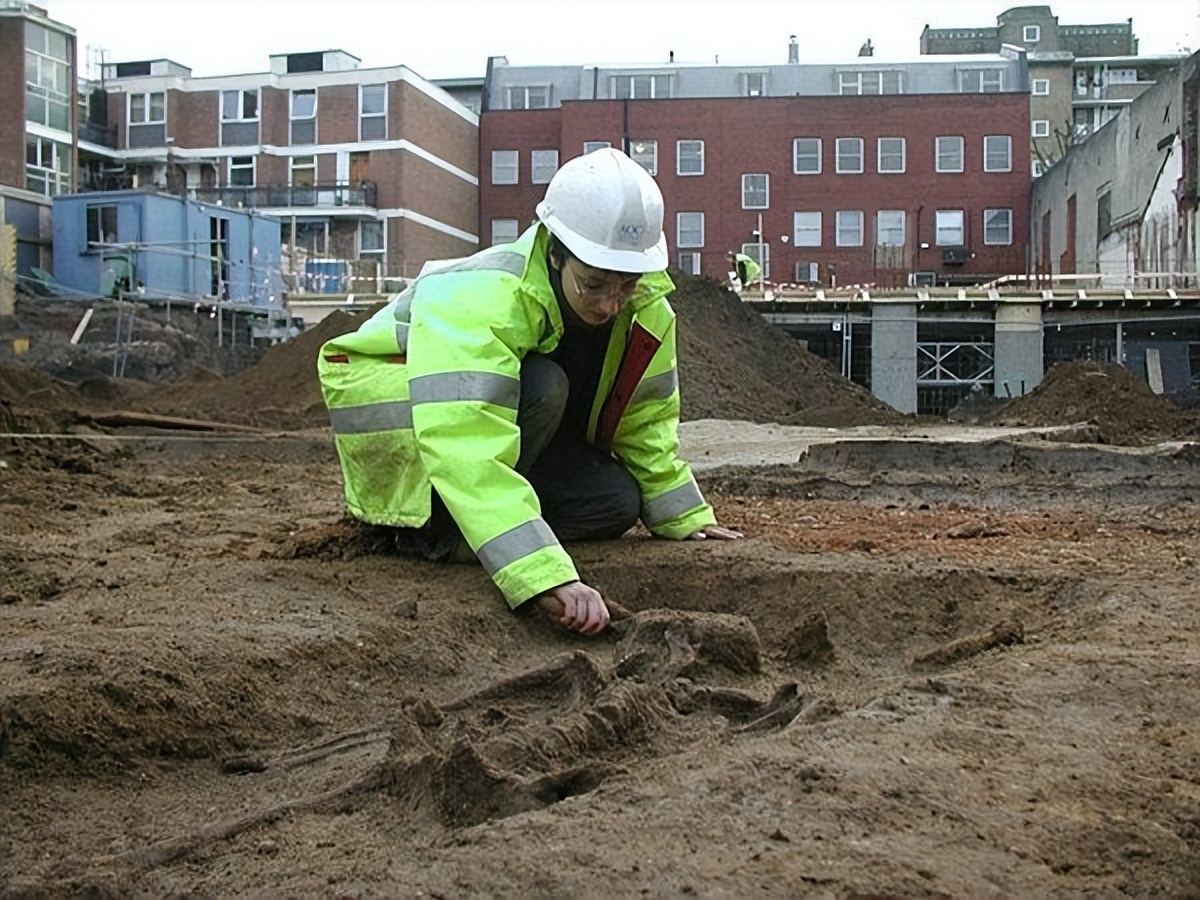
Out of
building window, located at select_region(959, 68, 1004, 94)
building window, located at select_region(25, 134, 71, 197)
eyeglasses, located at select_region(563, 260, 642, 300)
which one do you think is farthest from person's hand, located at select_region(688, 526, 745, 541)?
building window, located at select_region(959, 68, 1004, 94)

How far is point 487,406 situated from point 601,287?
0.62m

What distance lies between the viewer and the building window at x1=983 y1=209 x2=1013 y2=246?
160ft

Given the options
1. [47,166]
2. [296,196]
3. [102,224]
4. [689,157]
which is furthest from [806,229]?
[47,166]

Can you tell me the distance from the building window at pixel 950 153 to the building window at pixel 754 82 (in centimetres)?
829

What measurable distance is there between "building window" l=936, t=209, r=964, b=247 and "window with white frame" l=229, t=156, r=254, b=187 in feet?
85.5

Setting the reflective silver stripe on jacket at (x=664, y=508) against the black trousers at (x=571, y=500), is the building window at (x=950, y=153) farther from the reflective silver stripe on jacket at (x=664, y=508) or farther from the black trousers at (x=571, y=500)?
the black trousers at (x=571, y=500)

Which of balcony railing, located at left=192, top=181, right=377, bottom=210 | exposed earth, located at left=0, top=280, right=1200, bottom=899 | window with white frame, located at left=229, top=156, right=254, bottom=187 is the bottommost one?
exposed earth, located at left=0, top=280, right=1200, bottom=899

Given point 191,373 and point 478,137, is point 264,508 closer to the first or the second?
point 191,373

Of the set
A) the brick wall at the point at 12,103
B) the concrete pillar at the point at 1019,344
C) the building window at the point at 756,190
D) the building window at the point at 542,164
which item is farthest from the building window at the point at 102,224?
the building window at the point at 756,190

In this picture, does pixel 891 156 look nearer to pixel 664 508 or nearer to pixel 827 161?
pixel 827 161

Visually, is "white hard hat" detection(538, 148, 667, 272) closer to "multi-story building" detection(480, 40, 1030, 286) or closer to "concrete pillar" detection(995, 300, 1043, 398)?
"concrete pillar" detection(995, 300, 1043, 398)

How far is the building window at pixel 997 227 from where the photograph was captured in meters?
48.8

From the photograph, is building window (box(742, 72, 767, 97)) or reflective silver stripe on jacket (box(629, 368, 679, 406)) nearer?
reflective silver stripe on jacket (box(629, 368, 679, 406))

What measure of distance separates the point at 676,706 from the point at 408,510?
202 centimetres
